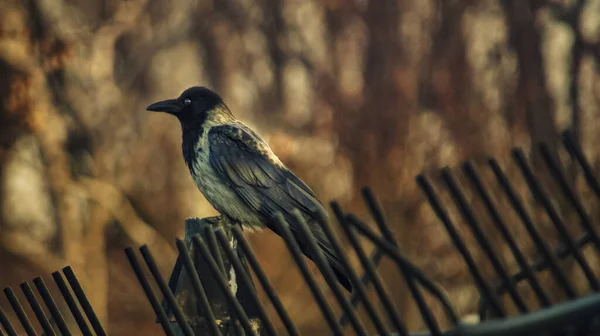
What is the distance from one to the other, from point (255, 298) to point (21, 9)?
37.9 ft

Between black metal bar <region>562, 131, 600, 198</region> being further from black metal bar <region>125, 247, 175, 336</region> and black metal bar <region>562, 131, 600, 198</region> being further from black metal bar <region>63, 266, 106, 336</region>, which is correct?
black metal bar <region>63, 266, 106, 336</region>

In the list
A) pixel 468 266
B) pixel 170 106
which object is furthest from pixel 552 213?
pixel 170 106

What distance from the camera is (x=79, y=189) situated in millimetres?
12812

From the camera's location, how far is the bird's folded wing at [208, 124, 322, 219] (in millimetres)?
5395

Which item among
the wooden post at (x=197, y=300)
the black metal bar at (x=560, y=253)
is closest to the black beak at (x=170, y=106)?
the wooden post at (x=197, y=300)

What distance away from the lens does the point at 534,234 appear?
77.3 inches

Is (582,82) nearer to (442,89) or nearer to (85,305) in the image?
(442,89)

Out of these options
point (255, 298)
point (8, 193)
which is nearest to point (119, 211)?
point (8, 193)

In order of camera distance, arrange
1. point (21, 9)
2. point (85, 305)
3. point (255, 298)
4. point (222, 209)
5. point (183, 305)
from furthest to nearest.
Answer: point (21, 9), point (222, 209), point (183, 305), point (85, 305), point (255, 298)

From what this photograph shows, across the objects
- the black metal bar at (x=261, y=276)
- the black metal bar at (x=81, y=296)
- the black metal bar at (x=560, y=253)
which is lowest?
the black metal bar at (x=261, y=276)

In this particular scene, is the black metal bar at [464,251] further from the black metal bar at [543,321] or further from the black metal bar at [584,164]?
the black metal bar at [584,164]

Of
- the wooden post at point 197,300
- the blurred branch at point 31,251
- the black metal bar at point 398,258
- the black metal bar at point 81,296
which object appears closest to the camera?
the black metal bar at point 398,258

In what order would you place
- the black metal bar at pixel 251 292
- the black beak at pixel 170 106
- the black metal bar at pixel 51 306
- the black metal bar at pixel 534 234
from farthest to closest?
the black beak at pixel 170 106, the black metal bar at pixel 51 306, the black metal bar at pixel 251 292, the black metal bar at pixel 534 234

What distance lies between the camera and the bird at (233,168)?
5480mm
